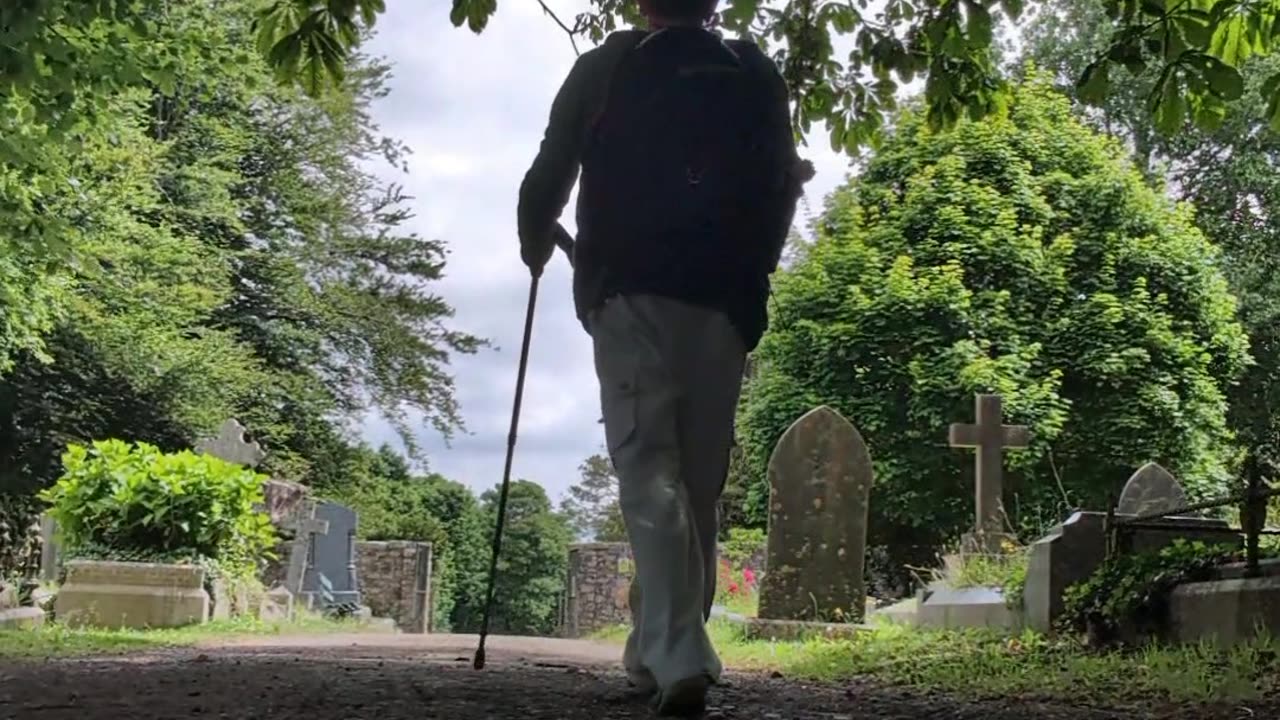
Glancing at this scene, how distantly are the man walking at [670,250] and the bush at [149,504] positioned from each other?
7423 millimetres

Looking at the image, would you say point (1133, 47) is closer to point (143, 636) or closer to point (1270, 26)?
point (1270, 26)

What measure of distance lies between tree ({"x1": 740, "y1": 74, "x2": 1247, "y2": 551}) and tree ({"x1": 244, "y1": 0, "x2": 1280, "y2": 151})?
1281cm

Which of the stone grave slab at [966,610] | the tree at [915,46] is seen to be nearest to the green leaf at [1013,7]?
the tree at [915,46]

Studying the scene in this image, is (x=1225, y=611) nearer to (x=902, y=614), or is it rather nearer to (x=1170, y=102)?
(x=1170, y=102)

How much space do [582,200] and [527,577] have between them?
101 feet

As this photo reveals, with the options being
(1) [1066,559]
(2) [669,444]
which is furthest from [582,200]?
(1) [1066,559]

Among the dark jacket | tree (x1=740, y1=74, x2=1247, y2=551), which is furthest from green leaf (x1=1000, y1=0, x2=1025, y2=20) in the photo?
tree (x1=740, y1=74, x2=1247, y2=551)

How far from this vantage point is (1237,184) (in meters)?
24.8

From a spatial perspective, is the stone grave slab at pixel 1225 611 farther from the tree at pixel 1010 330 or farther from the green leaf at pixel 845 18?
the tree at pixel 1010 330

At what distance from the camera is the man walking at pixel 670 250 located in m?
3.03

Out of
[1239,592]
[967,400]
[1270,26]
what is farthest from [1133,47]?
[967,400]

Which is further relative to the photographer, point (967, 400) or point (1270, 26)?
point (967, 400)

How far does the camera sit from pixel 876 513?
19.1 m

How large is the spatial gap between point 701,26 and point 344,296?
988 inches
